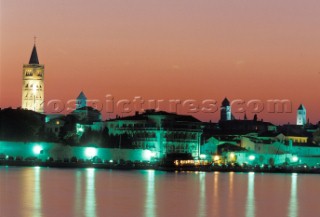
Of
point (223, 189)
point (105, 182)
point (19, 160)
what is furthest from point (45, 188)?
point (19, 160)

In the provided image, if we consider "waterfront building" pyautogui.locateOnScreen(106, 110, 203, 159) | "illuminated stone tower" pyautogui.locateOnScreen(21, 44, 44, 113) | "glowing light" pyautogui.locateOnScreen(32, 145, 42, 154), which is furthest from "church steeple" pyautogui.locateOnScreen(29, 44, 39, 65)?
"glowing light" pyautogui.locateOnScreen(32, 145, 42, 154)

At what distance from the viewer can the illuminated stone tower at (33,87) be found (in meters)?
82.1

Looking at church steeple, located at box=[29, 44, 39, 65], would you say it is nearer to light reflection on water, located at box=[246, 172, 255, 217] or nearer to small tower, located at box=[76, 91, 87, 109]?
small tower, located at box=[76, 91, 87, 109]

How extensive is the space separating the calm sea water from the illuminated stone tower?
2901 centimetres

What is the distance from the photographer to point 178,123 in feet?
235

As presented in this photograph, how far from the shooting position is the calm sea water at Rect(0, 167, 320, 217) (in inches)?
1308

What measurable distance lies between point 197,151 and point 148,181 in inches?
949

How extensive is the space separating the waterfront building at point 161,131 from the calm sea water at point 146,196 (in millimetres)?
15913

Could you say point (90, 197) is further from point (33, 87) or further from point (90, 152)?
point (33, 87)

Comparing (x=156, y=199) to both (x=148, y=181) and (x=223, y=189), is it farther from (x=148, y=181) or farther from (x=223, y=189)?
(x=148, y=181)

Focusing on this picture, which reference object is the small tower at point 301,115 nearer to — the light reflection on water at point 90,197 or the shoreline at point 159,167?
the shoreline at point 159,167

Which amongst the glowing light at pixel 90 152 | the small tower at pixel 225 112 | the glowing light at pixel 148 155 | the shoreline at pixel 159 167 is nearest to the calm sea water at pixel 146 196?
the shoreline at pixel 159 167

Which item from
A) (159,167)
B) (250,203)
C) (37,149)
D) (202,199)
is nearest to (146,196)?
(202,199)

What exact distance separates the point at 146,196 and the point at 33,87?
4484cm
